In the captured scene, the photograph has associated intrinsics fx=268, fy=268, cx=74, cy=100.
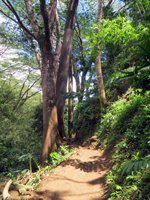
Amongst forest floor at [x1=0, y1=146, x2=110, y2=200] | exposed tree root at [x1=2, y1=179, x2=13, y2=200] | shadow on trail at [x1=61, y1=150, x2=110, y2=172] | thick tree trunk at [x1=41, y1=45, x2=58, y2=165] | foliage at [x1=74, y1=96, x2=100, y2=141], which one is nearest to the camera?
exposed tree root at [x1=2, y1=179, x2=13, y2=200]

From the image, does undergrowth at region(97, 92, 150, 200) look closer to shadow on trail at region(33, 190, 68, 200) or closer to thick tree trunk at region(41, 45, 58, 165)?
shadow on trail at region(33, 190, 68, 200)

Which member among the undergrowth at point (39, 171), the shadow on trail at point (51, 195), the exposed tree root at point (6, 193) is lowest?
the shadow on trail at point (51, 195)

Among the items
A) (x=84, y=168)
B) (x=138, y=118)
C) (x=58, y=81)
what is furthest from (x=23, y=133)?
(x=138, y=118)

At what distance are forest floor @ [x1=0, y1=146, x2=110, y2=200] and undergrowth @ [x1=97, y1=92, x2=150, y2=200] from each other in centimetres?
43

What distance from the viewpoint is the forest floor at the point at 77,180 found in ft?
18.8

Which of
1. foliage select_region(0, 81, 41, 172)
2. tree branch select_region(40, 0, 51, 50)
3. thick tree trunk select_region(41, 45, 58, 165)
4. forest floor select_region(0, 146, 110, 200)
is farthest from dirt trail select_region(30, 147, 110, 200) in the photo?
foliage select_region(0, 81, 41, 172)

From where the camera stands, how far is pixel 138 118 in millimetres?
6648

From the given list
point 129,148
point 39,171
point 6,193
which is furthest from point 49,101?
point 6,193

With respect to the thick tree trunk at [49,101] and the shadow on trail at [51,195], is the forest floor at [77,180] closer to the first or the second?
the shadow on trail at [51,195]

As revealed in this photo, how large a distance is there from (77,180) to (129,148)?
1562 mm

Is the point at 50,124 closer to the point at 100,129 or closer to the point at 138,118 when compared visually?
the point at 100,129

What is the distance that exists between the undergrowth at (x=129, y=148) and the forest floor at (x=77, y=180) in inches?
16.8

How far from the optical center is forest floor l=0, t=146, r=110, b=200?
5.72m

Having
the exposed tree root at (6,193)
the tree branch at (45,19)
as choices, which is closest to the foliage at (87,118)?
the tree branch at (45,19)
